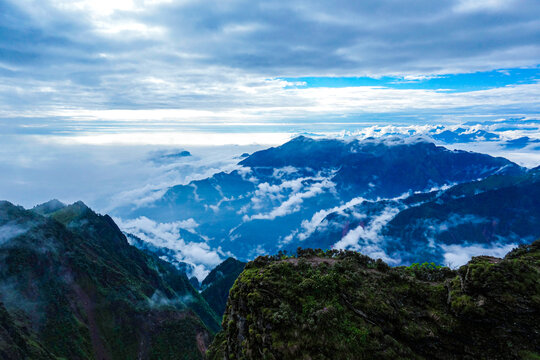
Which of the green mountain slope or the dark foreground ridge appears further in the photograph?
the green mountain slope

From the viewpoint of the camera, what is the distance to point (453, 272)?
31.0m

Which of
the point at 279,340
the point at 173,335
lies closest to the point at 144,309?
the point at 173,335

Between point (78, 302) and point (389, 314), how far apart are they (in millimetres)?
142540

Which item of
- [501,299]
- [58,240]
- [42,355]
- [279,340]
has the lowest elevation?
[42,355]

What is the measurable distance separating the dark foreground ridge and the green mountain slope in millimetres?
102556

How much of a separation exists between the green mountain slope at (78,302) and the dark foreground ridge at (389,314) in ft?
336

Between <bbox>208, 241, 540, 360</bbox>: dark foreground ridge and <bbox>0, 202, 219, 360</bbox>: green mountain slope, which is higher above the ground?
<bbox>208, 241, 540, 360</bbox>: dark foreground ridge

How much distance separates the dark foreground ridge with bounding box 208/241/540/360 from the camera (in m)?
22.0

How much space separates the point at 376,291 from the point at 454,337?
687cm

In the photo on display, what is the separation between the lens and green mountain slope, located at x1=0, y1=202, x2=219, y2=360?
107 meters

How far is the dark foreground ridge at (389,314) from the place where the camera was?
22.0 metres

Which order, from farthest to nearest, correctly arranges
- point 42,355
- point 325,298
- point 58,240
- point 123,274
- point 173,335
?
point 123,274 → point 58,240 → point 173,335 → point 42,355 → point 325,298

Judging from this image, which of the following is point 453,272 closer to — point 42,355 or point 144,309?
point 42,355

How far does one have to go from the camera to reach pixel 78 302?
4825 inches
